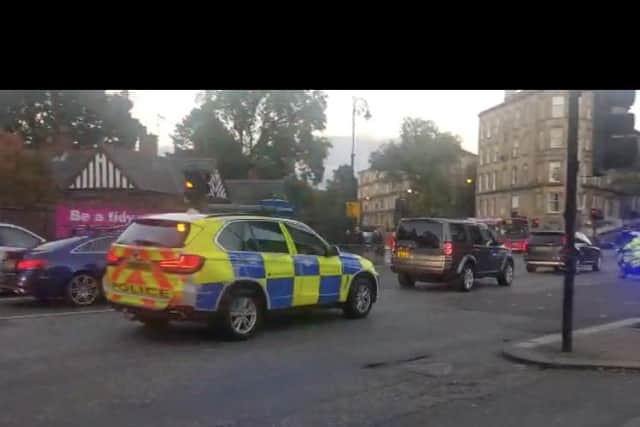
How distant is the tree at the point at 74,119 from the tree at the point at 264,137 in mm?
8231

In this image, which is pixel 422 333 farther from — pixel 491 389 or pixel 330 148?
pixel 330 148

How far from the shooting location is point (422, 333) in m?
10.2

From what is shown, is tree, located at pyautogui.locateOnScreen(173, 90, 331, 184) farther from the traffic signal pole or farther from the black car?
the traffic signal pole

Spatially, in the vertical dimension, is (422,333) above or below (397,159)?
below

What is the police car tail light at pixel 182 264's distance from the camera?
28.0 feet

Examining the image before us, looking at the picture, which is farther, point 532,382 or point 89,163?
point 89,163

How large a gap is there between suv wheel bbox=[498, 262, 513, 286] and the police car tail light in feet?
39.0

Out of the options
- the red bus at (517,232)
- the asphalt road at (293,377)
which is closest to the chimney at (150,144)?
the red bus at (517,232)

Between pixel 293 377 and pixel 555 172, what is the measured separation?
43620 mm

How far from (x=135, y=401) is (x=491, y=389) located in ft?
11.2

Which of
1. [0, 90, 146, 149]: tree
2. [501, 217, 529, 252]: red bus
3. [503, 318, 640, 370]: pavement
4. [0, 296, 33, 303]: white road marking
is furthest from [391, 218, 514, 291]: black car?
[0, 90, 146, 149]: tree

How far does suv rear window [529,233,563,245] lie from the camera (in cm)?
2412

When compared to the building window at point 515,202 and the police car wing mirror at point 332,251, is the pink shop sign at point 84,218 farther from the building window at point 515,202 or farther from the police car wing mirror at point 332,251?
the building window at point 515,202
